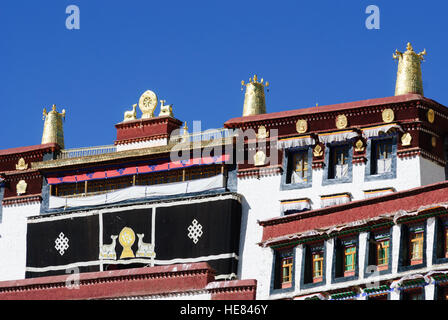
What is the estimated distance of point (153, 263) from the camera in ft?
185

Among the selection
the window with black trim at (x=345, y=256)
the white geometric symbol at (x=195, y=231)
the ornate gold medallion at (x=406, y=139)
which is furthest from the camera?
the white geometric symbol at (x=195, y=231)

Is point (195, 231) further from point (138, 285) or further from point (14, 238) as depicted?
point (14, 238)

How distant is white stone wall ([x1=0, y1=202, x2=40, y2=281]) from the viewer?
6072 centimetres

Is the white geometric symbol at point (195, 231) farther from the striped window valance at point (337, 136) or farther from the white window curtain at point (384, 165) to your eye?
the white window curtain at point (384, 165)

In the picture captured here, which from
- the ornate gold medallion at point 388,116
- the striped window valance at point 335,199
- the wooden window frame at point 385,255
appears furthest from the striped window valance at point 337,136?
the wooden window frame at point 385,255

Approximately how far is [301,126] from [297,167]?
1.80m

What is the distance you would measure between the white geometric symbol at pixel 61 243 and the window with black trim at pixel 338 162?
1306cm

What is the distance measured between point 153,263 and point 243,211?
4582 millimetres

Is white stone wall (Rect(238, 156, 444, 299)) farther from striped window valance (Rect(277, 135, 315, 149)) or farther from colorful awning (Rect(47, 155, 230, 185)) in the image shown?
colorful awning (Rect(47, 155, 230, 185))

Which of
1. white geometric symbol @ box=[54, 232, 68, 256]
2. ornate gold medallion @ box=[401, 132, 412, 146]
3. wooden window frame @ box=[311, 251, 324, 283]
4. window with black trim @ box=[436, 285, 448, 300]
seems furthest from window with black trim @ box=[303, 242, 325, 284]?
white geometric symbol @ box=[54, 232, 68, 256]

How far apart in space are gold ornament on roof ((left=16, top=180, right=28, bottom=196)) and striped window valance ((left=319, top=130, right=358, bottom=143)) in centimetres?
1553

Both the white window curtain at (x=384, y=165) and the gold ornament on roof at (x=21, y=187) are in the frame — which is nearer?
the white window curtain at (x=384, y=165)

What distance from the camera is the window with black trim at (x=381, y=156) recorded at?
53375 mm
